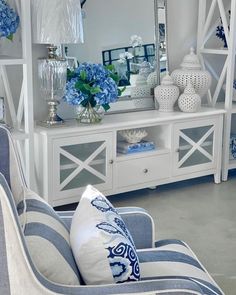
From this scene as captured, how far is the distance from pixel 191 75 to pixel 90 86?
40.6 inches

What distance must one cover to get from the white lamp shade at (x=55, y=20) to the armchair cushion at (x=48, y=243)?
169cm

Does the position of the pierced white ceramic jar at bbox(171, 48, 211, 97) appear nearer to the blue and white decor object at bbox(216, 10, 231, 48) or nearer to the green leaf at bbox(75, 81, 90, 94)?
the blue and white decor object at bbox(216, 10, 231, 48)

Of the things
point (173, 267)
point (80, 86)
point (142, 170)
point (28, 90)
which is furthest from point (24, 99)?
point (173, 267)

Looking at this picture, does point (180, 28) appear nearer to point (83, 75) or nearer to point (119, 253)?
point (83, 75)

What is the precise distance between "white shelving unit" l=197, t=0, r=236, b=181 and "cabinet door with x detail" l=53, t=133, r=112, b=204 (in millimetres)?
1192

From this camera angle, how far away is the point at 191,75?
167 inches

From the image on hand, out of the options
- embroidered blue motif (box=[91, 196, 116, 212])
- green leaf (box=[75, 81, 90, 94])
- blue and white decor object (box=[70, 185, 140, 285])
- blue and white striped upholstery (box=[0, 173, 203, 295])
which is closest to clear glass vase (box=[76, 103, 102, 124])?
green leaf (box=[75, 81, 90, 94])

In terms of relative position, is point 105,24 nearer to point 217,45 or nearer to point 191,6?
point 191,6

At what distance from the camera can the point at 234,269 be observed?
287cm

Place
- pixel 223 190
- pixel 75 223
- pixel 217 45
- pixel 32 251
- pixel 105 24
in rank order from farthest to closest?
pixel 217 45 < pixel 223 190 < pixel 105 24 < pixel 75 223 < pixel 32 251

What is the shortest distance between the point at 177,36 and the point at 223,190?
1.30 metres

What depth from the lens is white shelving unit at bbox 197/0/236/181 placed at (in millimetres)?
4301

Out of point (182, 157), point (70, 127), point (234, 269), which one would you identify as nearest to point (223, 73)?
point (182, 157)

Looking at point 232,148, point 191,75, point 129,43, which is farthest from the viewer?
point 232,148
